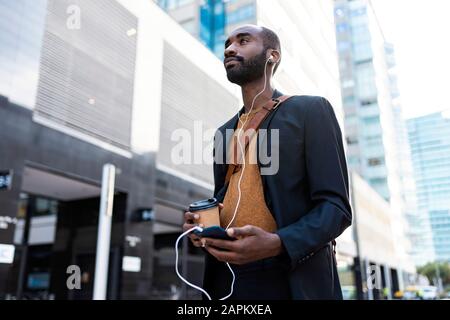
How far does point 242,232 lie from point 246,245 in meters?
0.03

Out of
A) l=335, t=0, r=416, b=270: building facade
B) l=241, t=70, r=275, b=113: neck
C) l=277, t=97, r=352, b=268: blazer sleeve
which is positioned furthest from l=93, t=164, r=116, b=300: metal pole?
l=277, t=97, r=352, b=268: blazer sleeve

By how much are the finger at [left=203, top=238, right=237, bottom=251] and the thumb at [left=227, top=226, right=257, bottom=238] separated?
1.0 inches

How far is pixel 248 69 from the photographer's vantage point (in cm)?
129

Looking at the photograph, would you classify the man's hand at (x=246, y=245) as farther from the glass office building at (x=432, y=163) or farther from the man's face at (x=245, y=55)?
the glass office building at (x=432, y=163)

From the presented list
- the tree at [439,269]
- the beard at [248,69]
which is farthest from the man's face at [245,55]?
the tree at [439,269]

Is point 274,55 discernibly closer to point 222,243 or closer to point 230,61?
point 230,61

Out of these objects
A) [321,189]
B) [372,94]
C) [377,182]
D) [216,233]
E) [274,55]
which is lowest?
[216,233]

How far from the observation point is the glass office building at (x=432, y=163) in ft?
10.1

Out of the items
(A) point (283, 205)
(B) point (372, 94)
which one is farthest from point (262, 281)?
(B) point (372, 94)

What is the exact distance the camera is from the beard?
129 centimetres

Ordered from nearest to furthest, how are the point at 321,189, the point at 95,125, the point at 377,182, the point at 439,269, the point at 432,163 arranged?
the point at 321,189 < the point at 432,163 < the point at 95,125 < the point at 377,182 < the point at 439,269

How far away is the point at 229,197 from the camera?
1.25 metres

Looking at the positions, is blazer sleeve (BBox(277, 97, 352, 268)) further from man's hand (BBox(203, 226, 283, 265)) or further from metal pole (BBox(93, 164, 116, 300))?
metal pole (BBox(93, 164, 116, 300))
